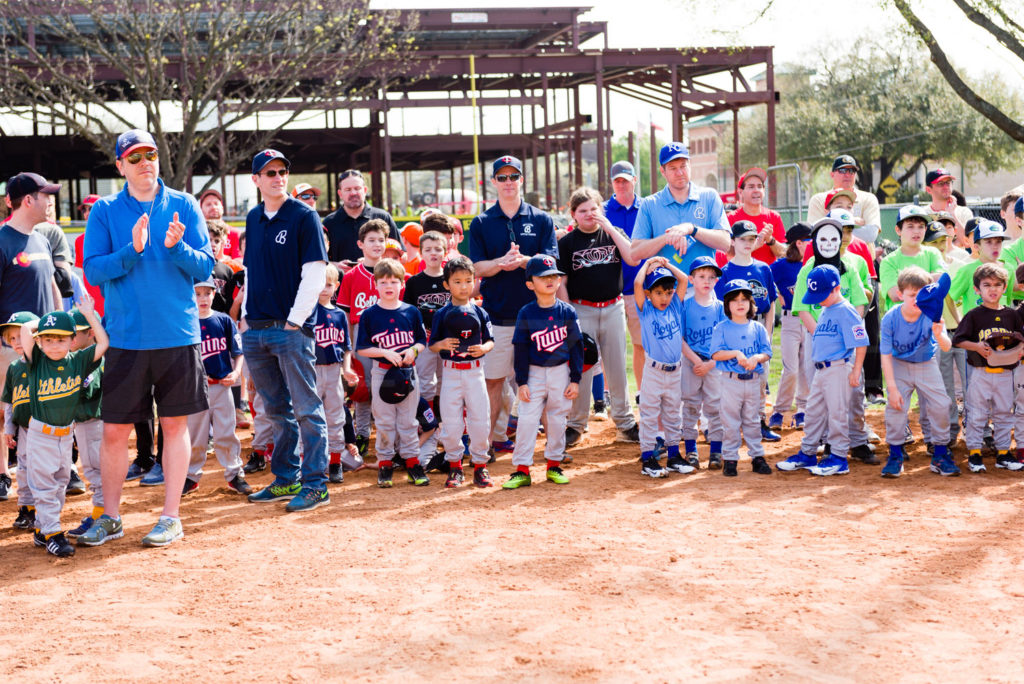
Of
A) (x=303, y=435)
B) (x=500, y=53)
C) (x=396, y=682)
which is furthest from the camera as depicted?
(x=500, y=53)

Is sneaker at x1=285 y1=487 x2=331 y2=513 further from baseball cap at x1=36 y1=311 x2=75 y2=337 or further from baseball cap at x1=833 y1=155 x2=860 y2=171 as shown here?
baseball cap at x1=833 y1=155 x2=860 y2=171

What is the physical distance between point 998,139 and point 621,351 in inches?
1763

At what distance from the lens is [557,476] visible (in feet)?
23.2

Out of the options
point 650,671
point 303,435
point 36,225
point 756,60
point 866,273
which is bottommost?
point 650,671

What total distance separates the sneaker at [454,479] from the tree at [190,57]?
12713 millimetres

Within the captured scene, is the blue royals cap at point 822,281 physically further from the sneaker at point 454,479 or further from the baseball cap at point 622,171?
the sneaker at point 454,479

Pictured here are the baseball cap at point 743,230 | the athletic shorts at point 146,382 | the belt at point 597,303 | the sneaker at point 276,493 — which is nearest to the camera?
the athletic shorts at point 146,382

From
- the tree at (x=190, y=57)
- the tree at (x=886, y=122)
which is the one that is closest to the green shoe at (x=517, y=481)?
the tree at (x=190, y=57)

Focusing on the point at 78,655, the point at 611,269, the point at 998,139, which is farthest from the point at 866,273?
the point at 998,139

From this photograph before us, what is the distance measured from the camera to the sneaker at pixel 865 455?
294 inches

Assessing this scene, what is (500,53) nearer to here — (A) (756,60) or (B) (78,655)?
(A) (756,60)

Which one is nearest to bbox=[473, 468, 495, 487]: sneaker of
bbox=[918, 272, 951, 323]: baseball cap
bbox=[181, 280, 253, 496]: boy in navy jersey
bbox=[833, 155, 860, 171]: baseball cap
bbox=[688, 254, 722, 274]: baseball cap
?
bbox=[181, 280, 253, 496]: boy in navy jersey

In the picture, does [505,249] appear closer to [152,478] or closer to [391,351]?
[391,351]

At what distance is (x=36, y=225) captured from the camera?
682 cm
